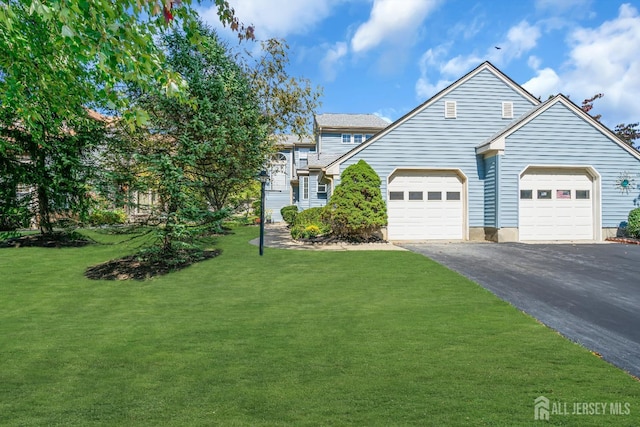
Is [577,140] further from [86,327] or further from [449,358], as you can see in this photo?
[86,327]

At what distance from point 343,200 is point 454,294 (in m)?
7.56

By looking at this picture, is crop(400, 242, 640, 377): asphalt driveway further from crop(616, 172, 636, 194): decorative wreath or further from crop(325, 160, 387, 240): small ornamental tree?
crop(616, 172, 636, 194): decorative wreath

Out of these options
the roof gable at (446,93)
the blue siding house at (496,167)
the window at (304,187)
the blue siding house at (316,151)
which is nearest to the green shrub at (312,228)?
the blue siding house at (496,167)

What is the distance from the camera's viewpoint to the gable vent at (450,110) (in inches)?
633

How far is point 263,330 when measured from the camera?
566cm

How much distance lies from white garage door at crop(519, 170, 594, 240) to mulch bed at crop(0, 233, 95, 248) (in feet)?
62.3

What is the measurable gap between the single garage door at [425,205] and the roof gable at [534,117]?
193cm

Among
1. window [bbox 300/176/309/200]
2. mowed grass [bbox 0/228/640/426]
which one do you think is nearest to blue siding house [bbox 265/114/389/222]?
window [bbox 300/176/309/200]

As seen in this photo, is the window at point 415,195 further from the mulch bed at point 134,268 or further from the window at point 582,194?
the mulch bed at point 134,268

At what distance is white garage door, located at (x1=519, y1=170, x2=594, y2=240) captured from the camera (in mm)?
15555

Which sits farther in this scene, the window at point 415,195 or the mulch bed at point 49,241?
the window at point 415,195

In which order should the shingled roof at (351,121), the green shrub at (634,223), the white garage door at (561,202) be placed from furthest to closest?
1. the shingled roof at (351,121)
2. the white garage door at (561,202)
3. the green shrub at (634,223)

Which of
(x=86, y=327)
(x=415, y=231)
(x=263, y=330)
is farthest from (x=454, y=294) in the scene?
(x=415, y=231)

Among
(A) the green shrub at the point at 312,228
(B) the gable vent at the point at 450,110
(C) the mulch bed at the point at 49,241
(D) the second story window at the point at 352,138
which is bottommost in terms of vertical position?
(C) the mulch bed at the point at 49,241
